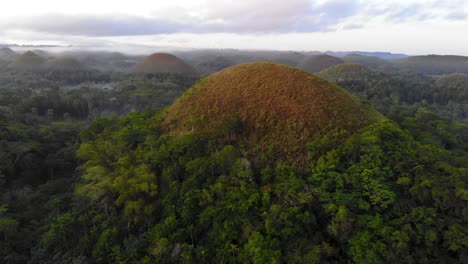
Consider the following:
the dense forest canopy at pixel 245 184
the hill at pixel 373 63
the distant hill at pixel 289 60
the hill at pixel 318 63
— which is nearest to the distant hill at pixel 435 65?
the hill at pixel 373 63

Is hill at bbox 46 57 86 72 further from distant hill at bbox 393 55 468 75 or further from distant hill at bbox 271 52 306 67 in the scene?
distant hill at bbox 393 55 468 75

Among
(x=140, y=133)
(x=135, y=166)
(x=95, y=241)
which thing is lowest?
(x=95, y=241)

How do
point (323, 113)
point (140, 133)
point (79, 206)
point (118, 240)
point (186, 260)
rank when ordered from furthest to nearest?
point (140, 133) < point (323, 113) < point (79, 206) < point (118, 240) < point (186, 260)

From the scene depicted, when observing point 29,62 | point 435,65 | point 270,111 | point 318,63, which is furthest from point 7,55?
point 435,65

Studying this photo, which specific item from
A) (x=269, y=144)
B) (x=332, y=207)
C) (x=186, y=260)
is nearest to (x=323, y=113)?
(x=269, y=144)

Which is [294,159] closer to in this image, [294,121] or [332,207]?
[294,121]

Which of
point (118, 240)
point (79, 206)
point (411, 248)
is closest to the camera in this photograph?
point (411, 248)
